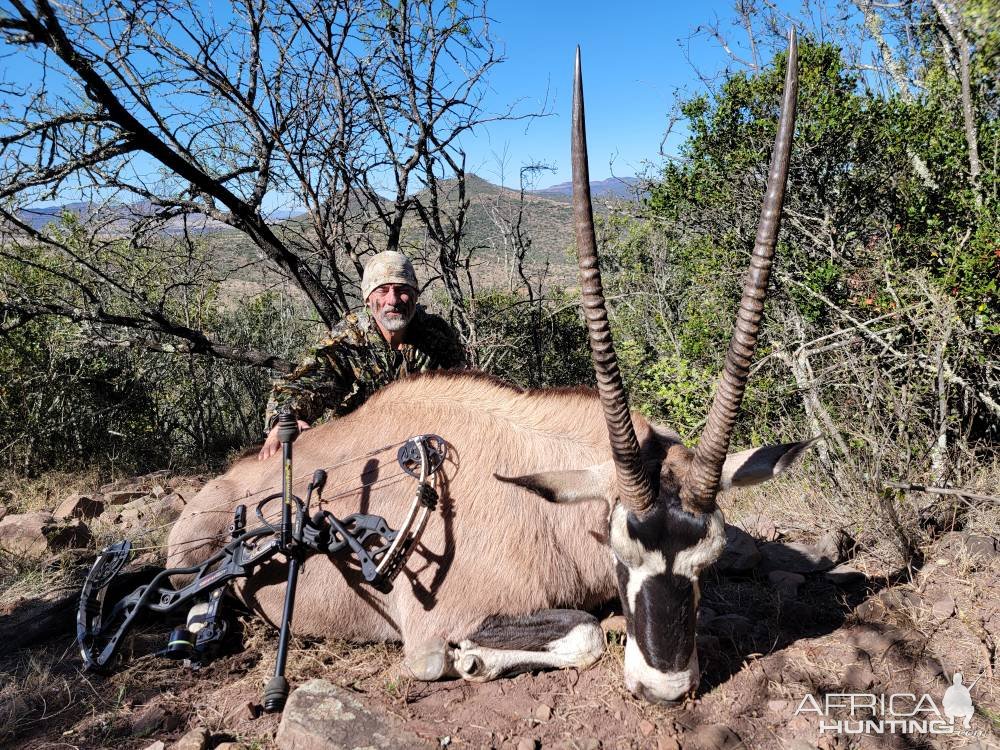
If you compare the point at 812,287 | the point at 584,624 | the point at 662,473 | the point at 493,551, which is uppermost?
the point at 812,287

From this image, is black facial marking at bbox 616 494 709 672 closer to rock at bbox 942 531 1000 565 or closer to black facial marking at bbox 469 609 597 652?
black facial marking at bbox 469 609 597 652

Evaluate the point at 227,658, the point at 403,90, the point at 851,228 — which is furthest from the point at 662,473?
the point at 403,90

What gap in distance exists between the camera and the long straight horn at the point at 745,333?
2426mm

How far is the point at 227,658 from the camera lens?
3.83 meters

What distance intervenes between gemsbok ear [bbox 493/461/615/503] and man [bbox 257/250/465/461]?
2.40 m

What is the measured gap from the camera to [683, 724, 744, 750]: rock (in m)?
2.68

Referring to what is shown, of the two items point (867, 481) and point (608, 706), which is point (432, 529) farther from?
point (867, 481)

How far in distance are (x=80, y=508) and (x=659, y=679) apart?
632 cm

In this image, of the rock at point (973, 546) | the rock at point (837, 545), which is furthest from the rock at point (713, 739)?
the rock at point (973, 546)

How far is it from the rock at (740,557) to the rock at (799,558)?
104mm

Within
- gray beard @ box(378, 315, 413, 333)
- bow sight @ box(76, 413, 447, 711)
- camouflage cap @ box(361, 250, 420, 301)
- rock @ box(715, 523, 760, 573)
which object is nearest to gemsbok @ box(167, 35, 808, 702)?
bow sight @ box(76, 413, 447, 711)

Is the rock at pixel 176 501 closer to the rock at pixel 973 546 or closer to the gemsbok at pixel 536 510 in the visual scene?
the gemsbok at pixel 536 510

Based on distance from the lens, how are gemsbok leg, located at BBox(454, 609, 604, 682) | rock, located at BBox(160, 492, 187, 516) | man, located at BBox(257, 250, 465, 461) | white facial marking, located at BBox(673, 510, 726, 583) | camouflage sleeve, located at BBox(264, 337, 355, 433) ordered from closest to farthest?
white facial marking, located at BBox(673, 510, 726, 583) < gemsbok leg, located at BBox(454, 609, 604, 682) < camouflage sleeve, located at BBox(264, 337, 355, 433) < man, located at BBox(257, 250, 465, 461) < rock, located at BBox(160, 492, 187, 516)

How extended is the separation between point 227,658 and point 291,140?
217 inches
